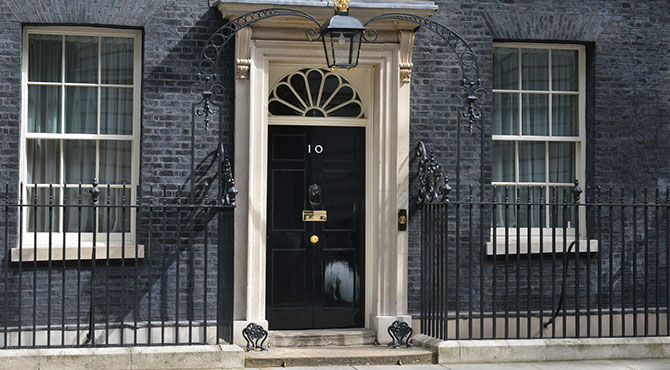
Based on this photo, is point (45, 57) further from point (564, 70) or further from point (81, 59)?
point (564, 70)

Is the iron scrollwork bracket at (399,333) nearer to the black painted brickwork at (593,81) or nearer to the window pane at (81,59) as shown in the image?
the black painted brickwork at (593,81)

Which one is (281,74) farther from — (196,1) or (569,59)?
(569,59)

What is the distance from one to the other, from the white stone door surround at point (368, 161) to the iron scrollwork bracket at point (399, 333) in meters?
0.22

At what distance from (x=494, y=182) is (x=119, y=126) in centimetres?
412

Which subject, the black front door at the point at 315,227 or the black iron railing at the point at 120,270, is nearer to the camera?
the black iron railing at the point at 120,270

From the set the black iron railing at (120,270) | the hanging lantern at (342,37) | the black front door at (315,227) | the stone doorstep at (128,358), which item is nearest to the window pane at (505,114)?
the black front door at (315,227)

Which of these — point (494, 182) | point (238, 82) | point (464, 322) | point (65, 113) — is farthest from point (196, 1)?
point (464, 322)

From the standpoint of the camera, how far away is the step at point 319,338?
9.67 m

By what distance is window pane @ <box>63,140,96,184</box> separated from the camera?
953 centimetres

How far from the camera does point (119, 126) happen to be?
9656mm

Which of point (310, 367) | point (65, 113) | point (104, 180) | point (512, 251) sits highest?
point (65, 113)

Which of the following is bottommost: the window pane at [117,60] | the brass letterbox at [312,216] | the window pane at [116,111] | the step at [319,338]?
the step at [319,338]

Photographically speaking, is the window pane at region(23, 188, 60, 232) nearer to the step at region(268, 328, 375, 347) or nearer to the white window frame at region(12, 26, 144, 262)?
the white window frame at region(12, 26, 144, 262)

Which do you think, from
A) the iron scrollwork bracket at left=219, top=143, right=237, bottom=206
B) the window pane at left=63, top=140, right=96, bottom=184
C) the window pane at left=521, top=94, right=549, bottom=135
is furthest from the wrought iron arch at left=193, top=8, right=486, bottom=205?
the window pane at left=63, top=140, right=96, bottom=184
